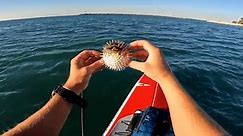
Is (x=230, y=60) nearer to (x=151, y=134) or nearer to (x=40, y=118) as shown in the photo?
(x=151, y=134)

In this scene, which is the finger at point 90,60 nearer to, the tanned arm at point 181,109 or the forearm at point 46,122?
the forearm at point 46,122

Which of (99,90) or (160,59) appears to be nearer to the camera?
(160,59)

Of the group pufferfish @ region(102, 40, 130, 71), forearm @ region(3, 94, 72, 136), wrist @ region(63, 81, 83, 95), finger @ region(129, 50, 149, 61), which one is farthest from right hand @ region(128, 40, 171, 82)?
forearm @ region(3, 94, 72, 136)

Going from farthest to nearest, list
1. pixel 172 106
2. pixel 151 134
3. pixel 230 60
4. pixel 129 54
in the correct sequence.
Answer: pixel 230 60 → pixel 151 134 → pixel 129 54 → pixel 172 106

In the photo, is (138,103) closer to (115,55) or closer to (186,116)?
(115,55)

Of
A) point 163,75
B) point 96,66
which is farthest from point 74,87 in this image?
point 163,75

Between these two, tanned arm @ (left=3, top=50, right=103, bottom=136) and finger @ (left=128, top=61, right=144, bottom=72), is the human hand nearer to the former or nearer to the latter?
tanned arm @ (left=3, top=50, right=103, bottom=136)

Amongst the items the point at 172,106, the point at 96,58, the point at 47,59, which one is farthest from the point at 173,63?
the point at 172,106
